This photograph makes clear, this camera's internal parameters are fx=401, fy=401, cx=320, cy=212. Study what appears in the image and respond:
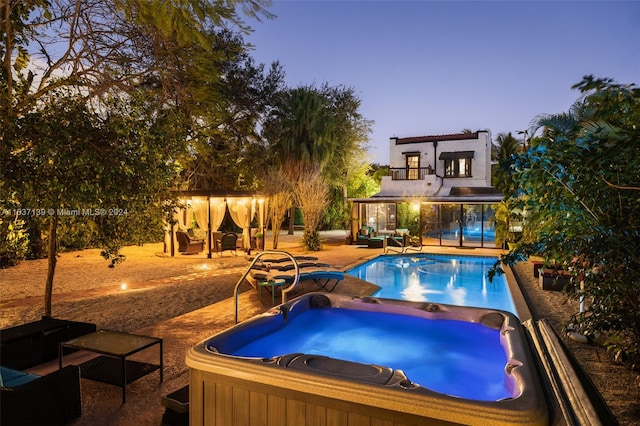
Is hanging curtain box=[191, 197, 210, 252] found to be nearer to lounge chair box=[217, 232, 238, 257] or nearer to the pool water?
lounge chair box=[217, 232, 238, 257]

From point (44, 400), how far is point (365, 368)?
2.69m

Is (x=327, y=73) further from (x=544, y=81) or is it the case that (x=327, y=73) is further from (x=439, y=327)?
(x=439, y=327)

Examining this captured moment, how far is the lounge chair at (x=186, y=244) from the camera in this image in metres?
15.9

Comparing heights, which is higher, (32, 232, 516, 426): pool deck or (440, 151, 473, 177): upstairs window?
(440, 151, 473, 177): upstairs window

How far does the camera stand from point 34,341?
487 cm

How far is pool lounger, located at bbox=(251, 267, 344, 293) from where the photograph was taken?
27.9 feet

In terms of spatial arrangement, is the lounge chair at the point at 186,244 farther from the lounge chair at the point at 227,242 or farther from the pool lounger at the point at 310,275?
the pool lounger at the point at 310,275

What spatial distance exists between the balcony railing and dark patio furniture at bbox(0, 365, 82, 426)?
21.7 m

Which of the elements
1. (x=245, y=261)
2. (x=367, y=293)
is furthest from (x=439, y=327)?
(x=245, y=261)

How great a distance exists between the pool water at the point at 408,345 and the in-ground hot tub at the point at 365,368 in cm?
2

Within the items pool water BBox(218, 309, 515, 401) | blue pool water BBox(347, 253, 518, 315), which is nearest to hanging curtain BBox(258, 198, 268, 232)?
blue pool water BBox(347, 253, 518, 315)

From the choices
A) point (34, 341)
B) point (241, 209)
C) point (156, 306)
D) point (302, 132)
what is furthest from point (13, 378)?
point (302, 132)

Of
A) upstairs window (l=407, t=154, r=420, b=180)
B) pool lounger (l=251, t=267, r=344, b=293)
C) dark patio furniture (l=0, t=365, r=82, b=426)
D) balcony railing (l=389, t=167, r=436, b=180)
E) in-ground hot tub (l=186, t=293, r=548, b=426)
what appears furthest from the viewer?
upstairs window (l=407, t=154, r=420, b=180)

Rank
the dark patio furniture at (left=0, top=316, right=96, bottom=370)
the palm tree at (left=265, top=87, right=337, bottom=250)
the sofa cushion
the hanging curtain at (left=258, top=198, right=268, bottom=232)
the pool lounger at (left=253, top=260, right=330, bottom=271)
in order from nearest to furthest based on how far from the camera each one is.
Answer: the sofa cushion
the dark patio furniture at (left=0, top=316, right=96, bottom=370)
the pool lounger at (left=253, top=260, right=330, bottom=271)
the hanging curtain at (left=258, top=198, right=268, bottom=232)
the palm tree at (left=265, top=87, right=337, bottom=250)
